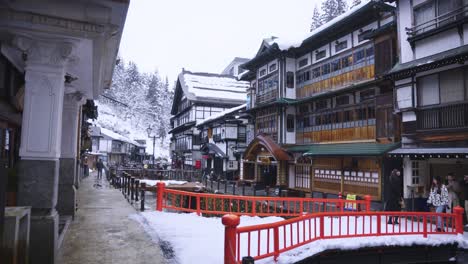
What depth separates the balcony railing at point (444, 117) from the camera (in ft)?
46.3

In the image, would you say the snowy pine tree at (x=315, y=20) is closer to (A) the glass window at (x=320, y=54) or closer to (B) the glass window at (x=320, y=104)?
(A) the glass window at (x=320, y=54)

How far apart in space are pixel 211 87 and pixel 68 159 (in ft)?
150

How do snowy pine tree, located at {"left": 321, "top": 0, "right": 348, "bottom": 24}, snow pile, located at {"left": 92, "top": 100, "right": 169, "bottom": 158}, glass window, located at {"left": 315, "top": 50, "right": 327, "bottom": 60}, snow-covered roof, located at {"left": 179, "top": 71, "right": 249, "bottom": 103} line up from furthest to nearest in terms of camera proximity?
snow pile, located at {"left": 92, "top": 100, "right": 169, "bottom": 158} < snowy pine tree, located at {"left": 321, "top": 0, "right": 348, "bottom": 24} < snow-covered roof, located at {"left": 179, "top": 71, "right": 249, "bottom": 103} < glass window, located at {"left": 315, "top": 50, "right": 327, "bottom": 60}

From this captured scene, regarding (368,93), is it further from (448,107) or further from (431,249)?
(431,249)

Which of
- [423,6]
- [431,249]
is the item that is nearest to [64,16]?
[431,249]

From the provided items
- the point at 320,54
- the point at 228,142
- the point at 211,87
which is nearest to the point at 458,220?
the point at 320,54

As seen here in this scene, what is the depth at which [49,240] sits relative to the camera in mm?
5816

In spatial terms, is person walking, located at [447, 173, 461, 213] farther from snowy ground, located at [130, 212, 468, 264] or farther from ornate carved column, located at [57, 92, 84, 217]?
ornate carved column, located at [57, 92, 84, 217]

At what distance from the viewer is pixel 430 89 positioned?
1597 cm

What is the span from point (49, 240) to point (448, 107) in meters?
16.1

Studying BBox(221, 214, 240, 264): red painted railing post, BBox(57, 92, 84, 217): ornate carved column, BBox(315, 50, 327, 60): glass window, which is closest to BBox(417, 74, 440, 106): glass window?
BBox(315, 50, 327, 60): glass window

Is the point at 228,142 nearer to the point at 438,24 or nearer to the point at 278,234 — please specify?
the point at 438,24

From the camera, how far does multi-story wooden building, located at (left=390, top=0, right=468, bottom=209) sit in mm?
14227

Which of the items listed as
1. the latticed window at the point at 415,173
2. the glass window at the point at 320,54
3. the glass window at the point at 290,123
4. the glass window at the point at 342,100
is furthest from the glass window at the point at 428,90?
the glass window at the point at 290,123
